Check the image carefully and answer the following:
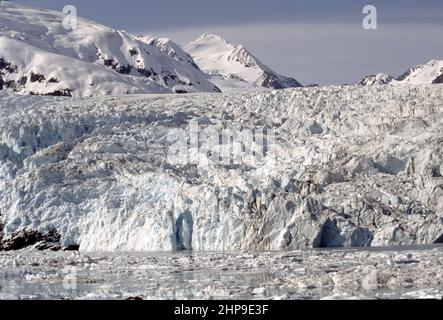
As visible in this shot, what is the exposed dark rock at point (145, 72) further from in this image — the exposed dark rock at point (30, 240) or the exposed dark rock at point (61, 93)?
the exposed dark rock at point (30, 240)

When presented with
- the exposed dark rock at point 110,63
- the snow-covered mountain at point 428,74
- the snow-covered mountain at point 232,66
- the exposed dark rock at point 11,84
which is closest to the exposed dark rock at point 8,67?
the exposed dark rock at point 11,84

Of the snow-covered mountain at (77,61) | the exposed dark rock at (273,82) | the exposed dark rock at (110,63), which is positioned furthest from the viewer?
the exposed dark rock at (273,82)

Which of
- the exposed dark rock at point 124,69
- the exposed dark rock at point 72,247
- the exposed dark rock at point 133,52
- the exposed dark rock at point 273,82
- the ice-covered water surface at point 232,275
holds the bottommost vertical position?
the exposed dark rock at point 72,247

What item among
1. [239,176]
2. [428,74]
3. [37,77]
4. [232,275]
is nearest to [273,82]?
[428,74]

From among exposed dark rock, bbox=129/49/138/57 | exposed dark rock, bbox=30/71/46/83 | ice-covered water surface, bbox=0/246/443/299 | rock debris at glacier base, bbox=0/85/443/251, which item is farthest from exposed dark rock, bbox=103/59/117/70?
ice-covered water surface, bbox=0/246/443/299

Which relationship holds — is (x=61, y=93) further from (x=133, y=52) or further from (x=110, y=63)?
(x=133, y=52)
